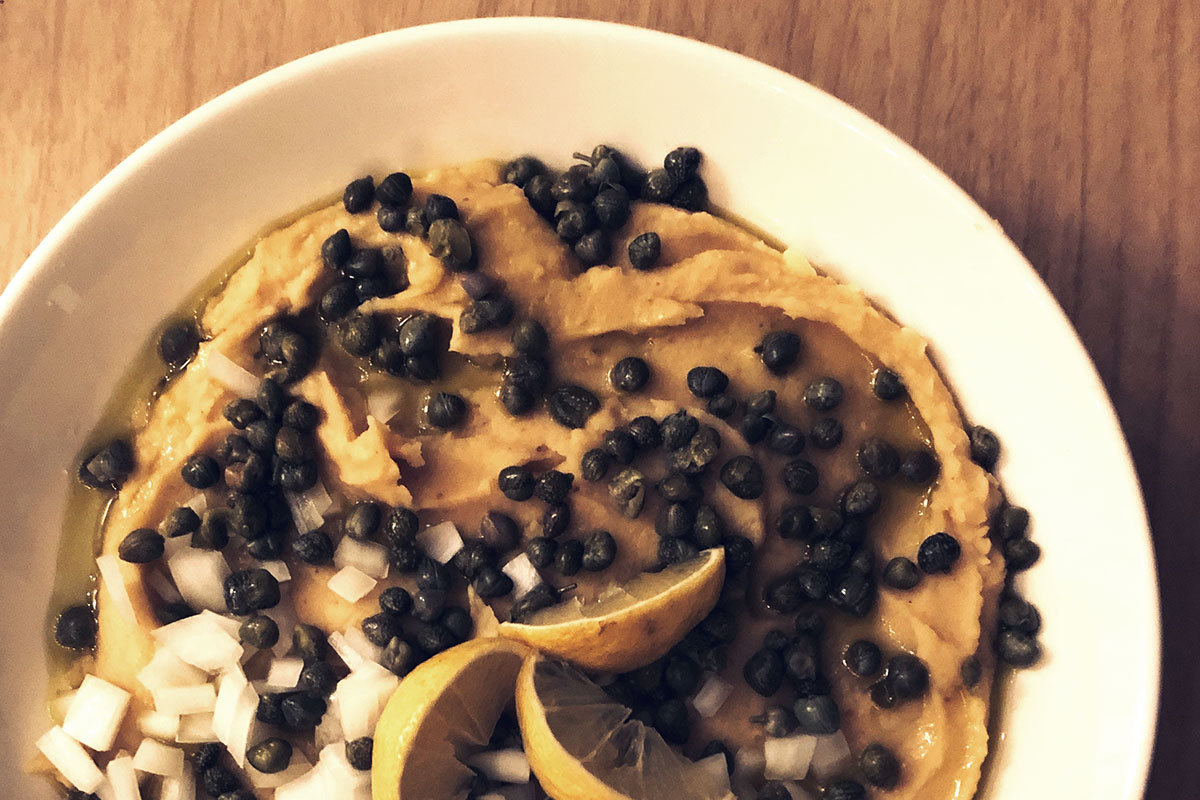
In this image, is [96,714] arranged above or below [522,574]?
below

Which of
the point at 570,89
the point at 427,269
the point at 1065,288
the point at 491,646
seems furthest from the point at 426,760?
the point at 1065,288

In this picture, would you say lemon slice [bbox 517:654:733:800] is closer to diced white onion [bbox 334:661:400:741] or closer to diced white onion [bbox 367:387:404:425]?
diced white onion [bbox 334:661:400:741]

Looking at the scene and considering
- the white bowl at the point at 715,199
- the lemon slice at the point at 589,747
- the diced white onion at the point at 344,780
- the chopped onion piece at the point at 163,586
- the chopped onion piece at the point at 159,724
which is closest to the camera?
the lemon slice at the point at 589,747

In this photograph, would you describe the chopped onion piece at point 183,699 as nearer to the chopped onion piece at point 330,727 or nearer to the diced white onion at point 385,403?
the chopped onion piece at point 330,727

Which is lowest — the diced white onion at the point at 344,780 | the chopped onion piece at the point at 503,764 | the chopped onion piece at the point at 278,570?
the diced white onion at the point at 344,780

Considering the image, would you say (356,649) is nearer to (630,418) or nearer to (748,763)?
(630,418)

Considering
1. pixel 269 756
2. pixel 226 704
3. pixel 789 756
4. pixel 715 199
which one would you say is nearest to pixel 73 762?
pixel 226 704

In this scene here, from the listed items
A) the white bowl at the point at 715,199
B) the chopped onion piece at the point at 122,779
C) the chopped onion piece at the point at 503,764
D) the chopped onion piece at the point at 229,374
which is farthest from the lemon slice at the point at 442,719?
the white bowl at the point at 715,199

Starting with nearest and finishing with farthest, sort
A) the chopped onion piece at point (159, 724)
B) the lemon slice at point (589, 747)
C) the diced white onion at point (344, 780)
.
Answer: the lemon slice at point (589, 747) → the diced white onion at point (344, 780) → the chopped onion piece at point (159, 724)
